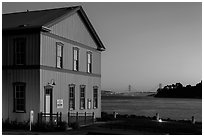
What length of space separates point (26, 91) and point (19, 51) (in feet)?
8.90

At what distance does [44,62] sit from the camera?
25547 mm

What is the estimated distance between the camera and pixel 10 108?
84.2ft

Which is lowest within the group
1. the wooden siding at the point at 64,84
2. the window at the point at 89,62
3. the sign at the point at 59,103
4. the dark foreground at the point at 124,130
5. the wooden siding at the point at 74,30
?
the dark foreground at the point at 124,130

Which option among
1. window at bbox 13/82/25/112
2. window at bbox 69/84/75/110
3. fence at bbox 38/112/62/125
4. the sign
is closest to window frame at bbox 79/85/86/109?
window at bbox 69/84/75/110

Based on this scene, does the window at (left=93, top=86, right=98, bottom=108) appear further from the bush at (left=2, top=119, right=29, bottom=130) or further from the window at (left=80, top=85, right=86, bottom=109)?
the bush at (left=2, top=119, right=29, bottom=130)

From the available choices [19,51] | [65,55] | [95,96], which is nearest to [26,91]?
[19,51]

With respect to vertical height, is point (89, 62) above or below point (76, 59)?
below

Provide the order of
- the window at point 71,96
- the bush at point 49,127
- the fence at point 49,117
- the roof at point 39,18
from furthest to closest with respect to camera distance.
→ the window at point 71,96
the roof at point 39,18
the fence at point 49,117
the bush at point 49,127

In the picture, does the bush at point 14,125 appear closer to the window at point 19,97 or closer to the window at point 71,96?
the window at point 19,97

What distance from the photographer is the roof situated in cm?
2578

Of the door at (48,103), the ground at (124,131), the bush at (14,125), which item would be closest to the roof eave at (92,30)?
the door at (48,103)

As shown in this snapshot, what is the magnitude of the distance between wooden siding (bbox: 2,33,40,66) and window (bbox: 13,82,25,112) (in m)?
1.55

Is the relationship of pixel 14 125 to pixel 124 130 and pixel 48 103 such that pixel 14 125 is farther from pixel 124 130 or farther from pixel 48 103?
pixel 124 130

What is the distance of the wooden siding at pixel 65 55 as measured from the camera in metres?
25.5
